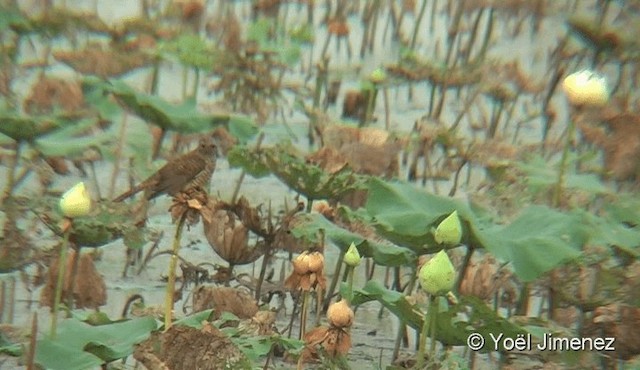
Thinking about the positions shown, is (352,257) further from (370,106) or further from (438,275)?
(370,106)

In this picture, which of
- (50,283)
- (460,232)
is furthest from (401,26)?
(460,232)

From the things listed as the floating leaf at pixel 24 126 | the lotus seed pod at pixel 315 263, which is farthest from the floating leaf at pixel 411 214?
the floating leaf at pixel 24 126

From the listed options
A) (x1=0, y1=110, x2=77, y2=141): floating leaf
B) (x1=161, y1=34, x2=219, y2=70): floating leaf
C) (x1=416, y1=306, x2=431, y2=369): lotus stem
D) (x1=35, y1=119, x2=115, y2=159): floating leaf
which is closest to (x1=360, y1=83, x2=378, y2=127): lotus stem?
(x1=161, y1=34, x2=219, y2=70): floating leaf

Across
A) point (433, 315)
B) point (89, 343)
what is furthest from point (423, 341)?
point (89, 343)

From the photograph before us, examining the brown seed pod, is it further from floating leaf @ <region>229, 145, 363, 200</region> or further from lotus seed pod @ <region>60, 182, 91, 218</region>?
floating leaf @ <region>229, 145, 363, 200</region>

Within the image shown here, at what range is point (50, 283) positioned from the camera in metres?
2.19

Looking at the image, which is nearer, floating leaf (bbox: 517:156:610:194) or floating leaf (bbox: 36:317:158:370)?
floating leaf (bbox: 36:317:158:370)

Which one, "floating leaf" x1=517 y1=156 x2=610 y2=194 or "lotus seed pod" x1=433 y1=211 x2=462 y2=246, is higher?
"floating leaf" x1=517 y1=156 x2=610 y2=194

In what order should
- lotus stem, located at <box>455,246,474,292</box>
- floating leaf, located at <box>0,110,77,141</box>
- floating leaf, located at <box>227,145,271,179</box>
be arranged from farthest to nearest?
floating leaf, located at <box>227,145,271,179</box> < floating leaf, located at <box>0,110,77,141</box> < lotus stem, located at <box>455,246,474,292</box>

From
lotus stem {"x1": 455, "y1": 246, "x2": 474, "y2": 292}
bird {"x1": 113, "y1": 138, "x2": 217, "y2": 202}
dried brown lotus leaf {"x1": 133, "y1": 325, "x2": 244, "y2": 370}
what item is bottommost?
dried brown lotus leaf {"x1": 133, "y1": 325, "x2": 244, "y2": 370}

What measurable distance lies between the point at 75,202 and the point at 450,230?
50cm

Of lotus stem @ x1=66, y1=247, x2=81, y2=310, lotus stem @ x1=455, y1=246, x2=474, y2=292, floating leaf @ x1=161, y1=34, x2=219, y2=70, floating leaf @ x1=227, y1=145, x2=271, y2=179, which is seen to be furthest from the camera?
floating leaf @ x1=161, y1=34, x2=219, y2=70

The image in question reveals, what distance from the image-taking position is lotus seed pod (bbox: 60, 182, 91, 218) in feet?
5.58

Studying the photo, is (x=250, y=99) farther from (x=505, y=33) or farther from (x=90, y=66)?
(x=505, y=33)
